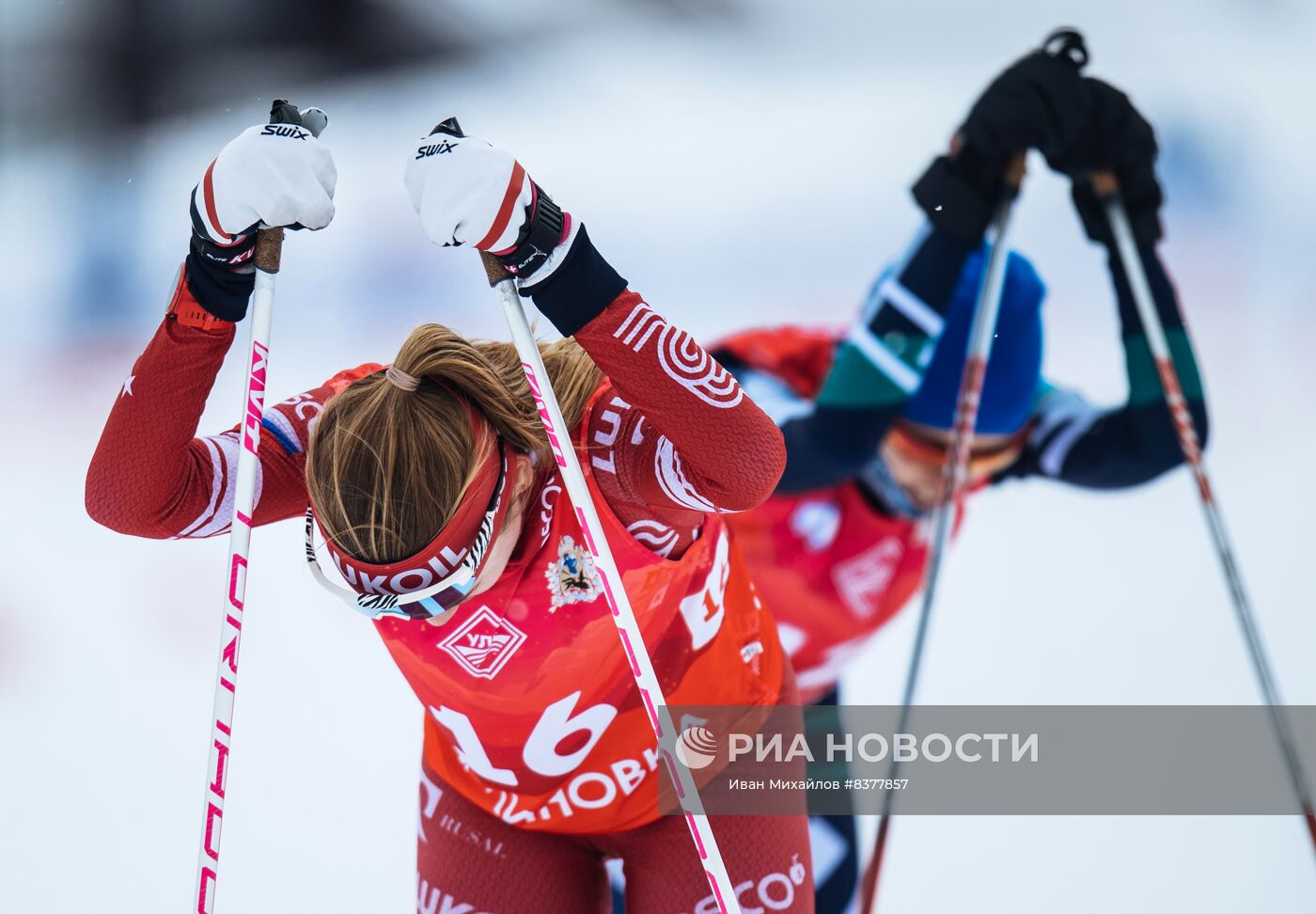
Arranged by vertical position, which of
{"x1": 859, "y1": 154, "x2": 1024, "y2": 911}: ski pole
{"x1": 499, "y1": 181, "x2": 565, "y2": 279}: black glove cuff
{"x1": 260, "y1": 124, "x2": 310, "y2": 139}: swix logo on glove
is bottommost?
{"x1": 499, "y1": 181, "x2": 565, "y2": 279}: black glove cuff

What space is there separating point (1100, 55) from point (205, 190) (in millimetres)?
3060

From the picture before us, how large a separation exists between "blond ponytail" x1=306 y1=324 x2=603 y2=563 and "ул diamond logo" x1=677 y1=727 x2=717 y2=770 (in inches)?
15.3

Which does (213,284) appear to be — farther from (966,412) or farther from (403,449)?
(966,412)

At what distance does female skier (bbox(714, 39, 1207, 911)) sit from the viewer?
1.84 m

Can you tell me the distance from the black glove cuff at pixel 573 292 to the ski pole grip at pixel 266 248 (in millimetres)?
263

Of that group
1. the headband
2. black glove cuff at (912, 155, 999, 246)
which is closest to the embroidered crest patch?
the headband

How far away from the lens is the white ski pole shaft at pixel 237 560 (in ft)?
3.89

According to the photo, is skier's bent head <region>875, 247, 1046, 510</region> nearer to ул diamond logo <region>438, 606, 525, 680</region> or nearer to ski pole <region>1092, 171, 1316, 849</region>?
ski pole <region>1092, 171, 1316, 849</region>

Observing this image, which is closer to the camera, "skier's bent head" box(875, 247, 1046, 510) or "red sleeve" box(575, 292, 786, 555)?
"red sleeve" box(575, 292, 786, 555)

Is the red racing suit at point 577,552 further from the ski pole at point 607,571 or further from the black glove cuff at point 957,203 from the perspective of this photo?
the black glove cuff at point 957,203

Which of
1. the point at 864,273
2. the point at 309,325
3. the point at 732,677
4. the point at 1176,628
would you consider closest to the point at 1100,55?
the point at 864,273

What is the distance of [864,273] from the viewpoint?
10.7ft

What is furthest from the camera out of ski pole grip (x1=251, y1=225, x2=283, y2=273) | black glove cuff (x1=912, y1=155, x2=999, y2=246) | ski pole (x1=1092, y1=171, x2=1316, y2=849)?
black glove cuff (x1=912, y1=155, x2=999, y2=246)

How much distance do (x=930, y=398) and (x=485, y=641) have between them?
1.11 m
